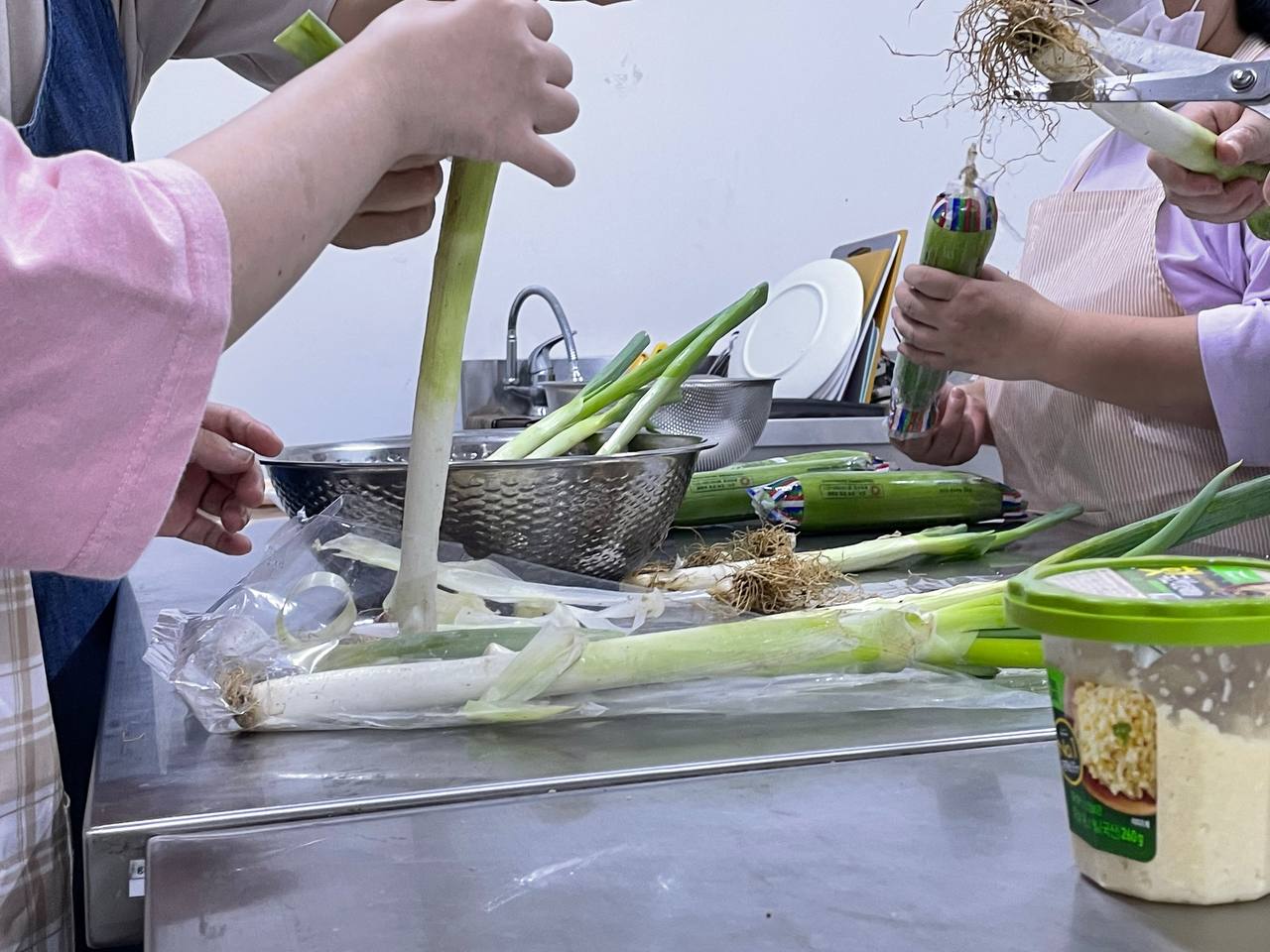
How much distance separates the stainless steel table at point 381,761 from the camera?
21.2 inches

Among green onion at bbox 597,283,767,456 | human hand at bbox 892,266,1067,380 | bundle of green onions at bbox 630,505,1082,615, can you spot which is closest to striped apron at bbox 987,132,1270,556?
human hand at bbox 892,266,1067,380

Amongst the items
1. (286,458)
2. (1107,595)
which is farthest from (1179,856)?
(286,458)

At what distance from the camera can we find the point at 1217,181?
3.69 feet

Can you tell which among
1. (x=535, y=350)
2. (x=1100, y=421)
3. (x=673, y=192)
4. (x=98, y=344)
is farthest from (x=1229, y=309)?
(x=673, y=192)

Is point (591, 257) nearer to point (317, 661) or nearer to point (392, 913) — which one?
point (317, 661)

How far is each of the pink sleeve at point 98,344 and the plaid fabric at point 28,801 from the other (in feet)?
0.59

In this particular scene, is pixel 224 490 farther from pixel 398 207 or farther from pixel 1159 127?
pixel 1159 127

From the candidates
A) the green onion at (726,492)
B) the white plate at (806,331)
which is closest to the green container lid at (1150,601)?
the green onion at (726,492)

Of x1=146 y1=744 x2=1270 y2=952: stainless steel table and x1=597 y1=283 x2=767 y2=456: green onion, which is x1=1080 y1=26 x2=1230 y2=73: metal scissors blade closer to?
x1=597 y1=283 x2=767 y2=456: green onion

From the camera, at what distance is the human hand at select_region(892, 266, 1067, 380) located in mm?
1329

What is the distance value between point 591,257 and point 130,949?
103 inches

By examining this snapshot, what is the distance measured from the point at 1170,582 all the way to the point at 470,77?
392mm

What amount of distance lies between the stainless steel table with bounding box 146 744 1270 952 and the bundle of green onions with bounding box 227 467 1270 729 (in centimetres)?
11

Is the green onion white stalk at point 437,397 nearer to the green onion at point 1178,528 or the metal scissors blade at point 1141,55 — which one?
the green onion at point 1178,528
